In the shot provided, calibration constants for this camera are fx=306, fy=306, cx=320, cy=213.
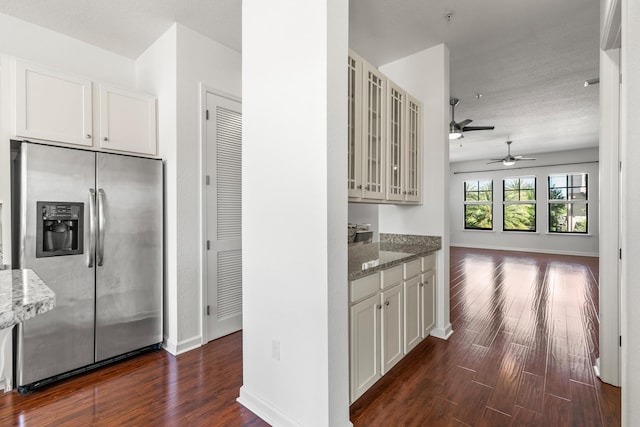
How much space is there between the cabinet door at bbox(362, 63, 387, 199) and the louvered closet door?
157 centimetres

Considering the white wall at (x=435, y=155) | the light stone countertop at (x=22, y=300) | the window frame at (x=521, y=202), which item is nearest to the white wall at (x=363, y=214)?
the white wall at (x=435, y=155)

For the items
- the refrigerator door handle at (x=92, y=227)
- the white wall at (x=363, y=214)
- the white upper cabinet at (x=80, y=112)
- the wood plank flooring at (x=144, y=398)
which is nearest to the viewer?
the wood plank flooring at (x=144, y=398)

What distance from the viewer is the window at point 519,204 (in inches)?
361

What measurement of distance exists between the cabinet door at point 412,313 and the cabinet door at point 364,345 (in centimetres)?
46

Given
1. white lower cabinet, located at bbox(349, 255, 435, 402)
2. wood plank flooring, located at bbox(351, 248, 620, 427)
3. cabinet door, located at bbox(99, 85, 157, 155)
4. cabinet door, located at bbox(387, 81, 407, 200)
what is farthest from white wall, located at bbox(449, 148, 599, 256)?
cabinet door, located at bbox(99, 85, 157, 155)

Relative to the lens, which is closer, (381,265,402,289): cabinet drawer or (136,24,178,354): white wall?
(381,265,402,289): cabinet drawer

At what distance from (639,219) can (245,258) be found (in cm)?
195

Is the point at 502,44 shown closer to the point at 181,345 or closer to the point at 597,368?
the point at 597,368

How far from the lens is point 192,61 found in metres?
2.93

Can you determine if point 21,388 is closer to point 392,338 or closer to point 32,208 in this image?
point 32,208

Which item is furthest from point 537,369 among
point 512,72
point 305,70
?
point 512,72

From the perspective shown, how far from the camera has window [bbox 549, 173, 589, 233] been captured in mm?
8430

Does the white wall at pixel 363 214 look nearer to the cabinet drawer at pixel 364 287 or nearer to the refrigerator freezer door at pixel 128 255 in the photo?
the cabinet drawer at pixel 364 287

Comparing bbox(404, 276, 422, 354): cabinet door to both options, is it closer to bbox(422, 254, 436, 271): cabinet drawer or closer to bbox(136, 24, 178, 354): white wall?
bbox(422, 254, 436, 271): cabinet drawer
